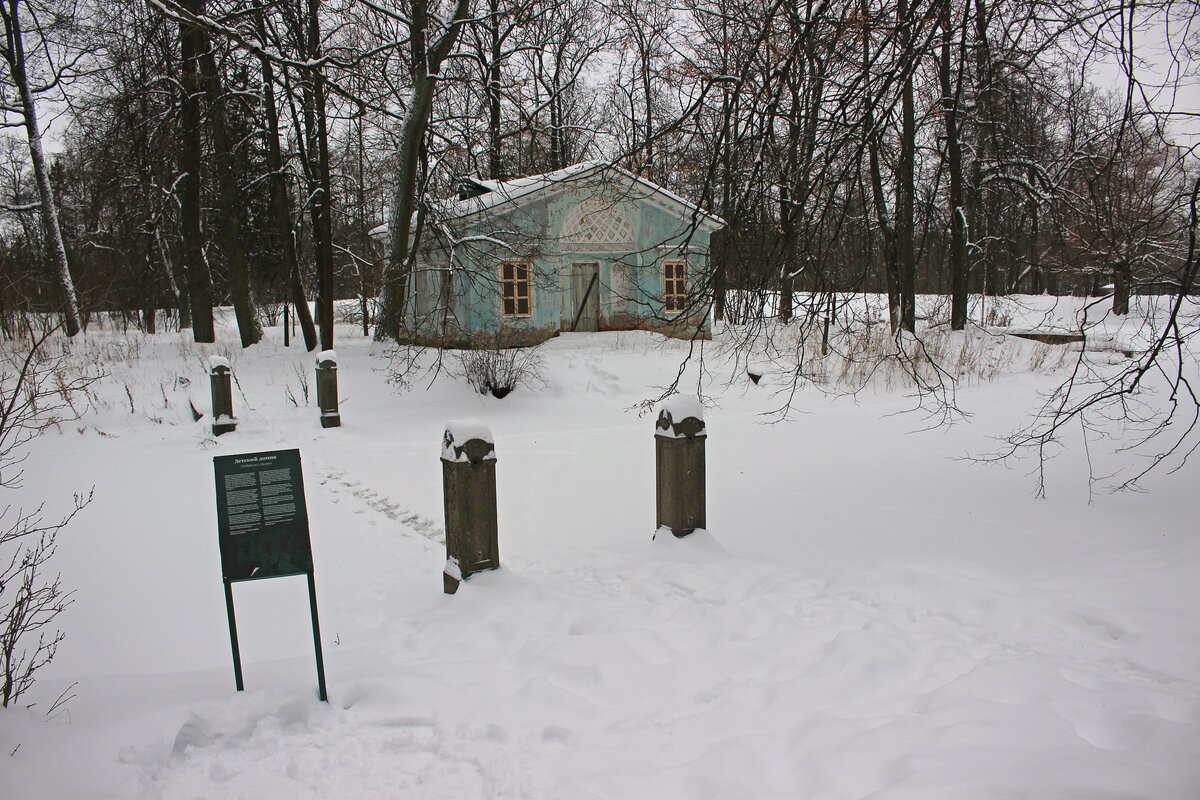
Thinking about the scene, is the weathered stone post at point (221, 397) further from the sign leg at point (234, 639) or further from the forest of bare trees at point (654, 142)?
the sign leg at point (234, 639)

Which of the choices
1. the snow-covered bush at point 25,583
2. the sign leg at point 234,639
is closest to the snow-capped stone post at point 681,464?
the sign leg at point 234,639

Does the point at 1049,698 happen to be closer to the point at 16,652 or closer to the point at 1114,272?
the point at 1114,272

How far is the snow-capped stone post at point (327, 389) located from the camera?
10.5 meters

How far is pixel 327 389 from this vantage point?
1050 centimetres

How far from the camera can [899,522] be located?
5371 mm

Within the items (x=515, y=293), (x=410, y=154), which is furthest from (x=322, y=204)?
(x=515, y=293)

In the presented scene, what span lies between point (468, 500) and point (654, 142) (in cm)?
271

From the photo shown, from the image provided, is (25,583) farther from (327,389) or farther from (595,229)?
(595,229)

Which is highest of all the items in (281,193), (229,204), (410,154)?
(410,154)

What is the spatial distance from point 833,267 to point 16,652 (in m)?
5.27

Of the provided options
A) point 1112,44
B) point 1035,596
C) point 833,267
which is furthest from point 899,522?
point 1112,44

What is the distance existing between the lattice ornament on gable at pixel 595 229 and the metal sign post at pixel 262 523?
1541cm

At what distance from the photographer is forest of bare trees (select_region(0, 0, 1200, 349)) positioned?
418 centimetres

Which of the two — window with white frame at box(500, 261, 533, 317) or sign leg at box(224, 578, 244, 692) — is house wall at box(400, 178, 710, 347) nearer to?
window with white frame at box(500, 261, 533, 317)
